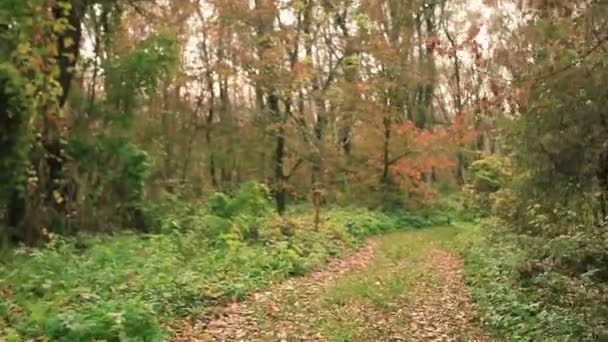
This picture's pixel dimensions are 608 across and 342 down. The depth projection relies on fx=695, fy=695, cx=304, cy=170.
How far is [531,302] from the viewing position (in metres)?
9.29

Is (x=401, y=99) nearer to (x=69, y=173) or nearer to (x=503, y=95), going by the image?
(x=69, y=173)

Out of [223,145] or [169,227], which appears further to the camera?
[223,145]

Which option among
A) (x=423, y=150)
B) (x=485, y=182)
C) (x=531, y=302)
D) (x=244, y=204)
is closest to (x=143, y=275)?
(x=531, y=302)

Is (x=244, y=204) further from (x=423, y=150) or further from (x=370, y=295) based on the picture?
(x=423, y=150)

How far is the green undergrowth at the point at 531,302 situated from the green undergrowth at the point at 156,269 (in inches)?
154

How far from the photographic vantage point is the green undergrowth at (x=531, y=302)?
7293 mm

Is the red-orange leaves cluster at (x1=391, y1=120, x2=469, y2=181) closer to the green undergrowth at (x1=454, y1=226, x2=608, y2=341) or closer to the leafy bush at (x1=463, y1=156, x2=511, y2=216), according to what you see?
the leafy bush at (x1=463, y1=156, x2=511, y2=216)

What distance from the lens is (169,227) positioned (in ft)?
58.2

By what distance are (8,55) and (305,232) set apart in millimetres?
9791

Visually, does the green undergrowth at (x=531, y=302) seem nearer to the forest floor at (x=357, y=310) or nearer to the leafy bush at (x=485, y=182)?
the forest floor at (x=357, y=310)

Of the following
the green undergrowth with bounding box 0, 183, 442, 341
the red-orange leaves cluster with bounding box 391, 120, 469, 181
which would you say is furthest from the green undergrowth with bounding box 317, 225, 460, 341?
the red-orange leaves cluster with bounding box 391, 120, 469, 181

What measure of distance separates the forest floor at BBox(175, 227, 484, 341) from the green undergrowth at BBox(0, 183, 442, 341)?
18.7 inches

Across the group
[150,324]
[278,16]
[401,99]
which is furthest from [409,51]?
[150,324]

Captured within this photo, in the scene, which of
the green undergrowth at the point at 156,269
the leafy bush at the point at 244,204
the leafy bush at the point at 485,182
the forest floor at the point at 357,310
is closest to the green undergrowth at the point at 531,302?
the forest floor at the point at 357,310
